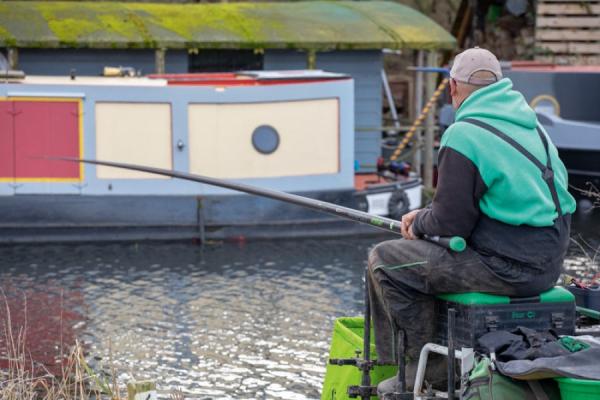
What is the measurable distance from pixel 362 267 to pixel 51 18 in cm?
698

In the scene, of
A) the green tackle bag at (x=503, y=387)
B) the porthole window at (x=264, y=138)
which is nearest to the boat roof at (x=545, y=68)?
the porthole window at (x=264, y=138)

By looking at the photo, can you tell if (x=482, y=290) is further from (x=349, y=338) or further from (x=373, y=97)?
(x=373, y=97)

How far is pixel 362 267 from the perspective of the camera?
13.9 metres

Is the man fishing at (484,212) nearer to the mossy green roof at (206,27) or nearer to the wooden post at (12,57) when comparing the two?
the mossy green roof at (206,27)

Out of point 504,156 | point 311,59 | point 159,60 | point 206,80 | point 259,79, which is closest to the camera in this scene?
point 504,156

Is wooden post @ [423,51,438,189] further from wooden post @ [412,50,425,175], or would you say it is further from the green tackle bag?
the green tackle bag

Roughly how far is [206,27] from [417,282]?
533 inches

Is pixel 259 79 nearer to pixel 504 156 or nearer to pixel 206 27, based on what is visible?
pixel 206 27

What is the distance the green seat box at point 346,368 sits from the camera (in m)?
6.02

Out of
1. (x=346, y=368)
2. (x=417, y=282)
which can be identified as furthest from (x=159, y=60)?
(x=417, y=282)

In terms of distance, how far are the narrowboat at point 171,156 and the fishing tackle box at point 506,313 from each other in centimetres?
1025

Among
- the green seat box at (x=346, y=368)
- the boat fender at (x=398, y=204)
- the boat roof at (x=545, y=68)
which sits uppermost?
the boat roof at (x=545, y=68)

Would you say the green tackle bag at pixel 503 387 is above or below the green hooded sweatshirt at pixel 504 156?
below

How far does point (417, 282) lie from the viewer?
5.53m
